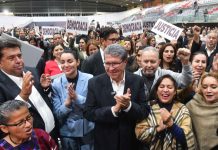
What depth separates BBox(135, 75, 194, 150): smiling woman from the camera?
8.30ft

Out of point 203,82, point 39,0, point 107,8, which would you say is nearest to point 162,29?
point 203,82

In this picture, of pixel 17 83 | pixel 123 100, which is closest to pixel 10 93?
pixel 17 83

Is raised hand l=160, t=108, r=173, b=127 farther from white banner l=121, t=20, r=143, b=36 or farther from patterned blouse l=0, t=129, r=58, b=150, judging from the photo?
white banner l=121, t=20, r=143, b=36

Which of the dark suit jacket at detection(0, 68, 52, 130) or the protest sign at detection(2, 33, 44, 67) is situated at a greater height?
the protest sign at detection(2, 33, 44, 67)

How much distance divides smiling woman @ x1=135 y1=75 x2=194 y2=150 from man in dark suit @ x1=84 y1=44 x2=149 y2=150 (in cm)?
9

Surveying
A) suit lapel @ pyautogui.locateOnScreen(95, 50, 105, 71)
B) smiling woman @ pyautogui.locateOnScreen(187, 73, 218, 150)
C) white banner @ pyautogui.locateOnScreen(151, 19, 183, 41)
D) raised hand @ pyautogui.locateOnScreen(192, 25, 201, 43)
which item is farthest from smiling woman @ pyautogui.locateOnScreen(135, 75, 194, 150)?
white banner @ pyautogui.locateOnScreen(151, 19, 183, 41)

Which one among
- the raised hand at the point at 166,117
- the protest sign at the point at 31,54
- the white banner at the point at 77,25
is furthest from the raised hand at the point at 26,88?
the white banner at the point at 77,25

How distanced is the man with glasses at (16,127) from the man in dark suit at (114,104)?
0.59 metres

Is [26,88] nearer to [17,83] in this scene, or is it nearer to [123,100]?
[17,83]

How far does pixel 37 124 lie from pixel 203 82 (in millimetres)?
1426

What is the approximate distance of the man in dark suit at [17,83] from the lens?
242 cm

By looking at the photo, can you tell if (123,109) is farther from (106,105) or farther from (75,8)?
(75,8)

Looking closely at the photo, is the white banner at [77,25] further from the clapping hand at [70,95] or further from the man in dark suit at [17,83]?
the man in dark suit at [17,83]

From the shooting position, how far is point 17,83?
2.55 meters
